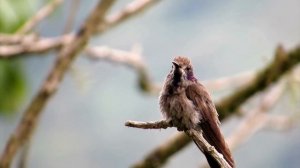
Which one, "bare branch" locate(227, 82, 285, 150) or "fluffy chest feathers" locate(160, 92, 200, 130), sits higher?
"fluffy chest feathers" locate(160, 92, 200, 130)

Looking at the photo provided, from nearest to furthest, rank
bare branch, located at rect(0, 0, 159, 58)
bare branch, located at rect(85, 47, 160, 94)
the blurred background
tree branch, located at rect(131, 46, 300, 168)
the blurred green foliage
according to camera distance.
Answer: tree branch, located at rect(131, 46, 300, 168), bare branch, located at rect(0, 0, 159, 58), the blurred green foliage, bare branch, located at rect(85, 47, 160, 94), the blurred background

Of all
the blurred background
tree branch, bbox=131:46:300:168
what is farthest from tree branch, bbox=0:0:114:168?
the blurred background

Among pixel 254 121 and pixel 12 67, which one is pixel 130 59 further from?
pixel 254 121

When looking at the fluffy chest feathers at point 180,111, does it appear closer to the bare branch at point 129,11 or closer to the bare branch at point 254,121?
the bare branch at point 129,11

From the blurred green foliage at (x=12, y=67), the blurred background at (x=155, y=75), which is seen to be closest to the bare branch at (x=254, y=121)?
the blurred green foliage at (x=12, y=67)

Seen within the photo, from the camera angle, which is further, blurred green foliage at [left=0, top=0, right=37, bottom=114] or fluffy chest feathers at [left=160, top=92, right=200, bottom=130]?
blurred green foliage at [left=0, top=0, right=37, bottom=114]

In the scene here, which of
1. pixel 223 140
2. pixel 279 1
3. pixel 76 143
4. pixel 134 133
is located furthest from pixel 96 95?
pixel 223 140

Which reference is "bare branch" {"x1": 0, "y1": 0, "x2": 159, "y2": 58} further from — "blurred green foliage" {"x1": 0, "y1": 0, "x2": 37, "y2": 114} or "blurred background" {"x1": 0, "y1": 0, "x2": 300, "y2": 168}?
"blurred background" {"x1": 0, "y1": 0, "x2": 300, "y2": 168}
